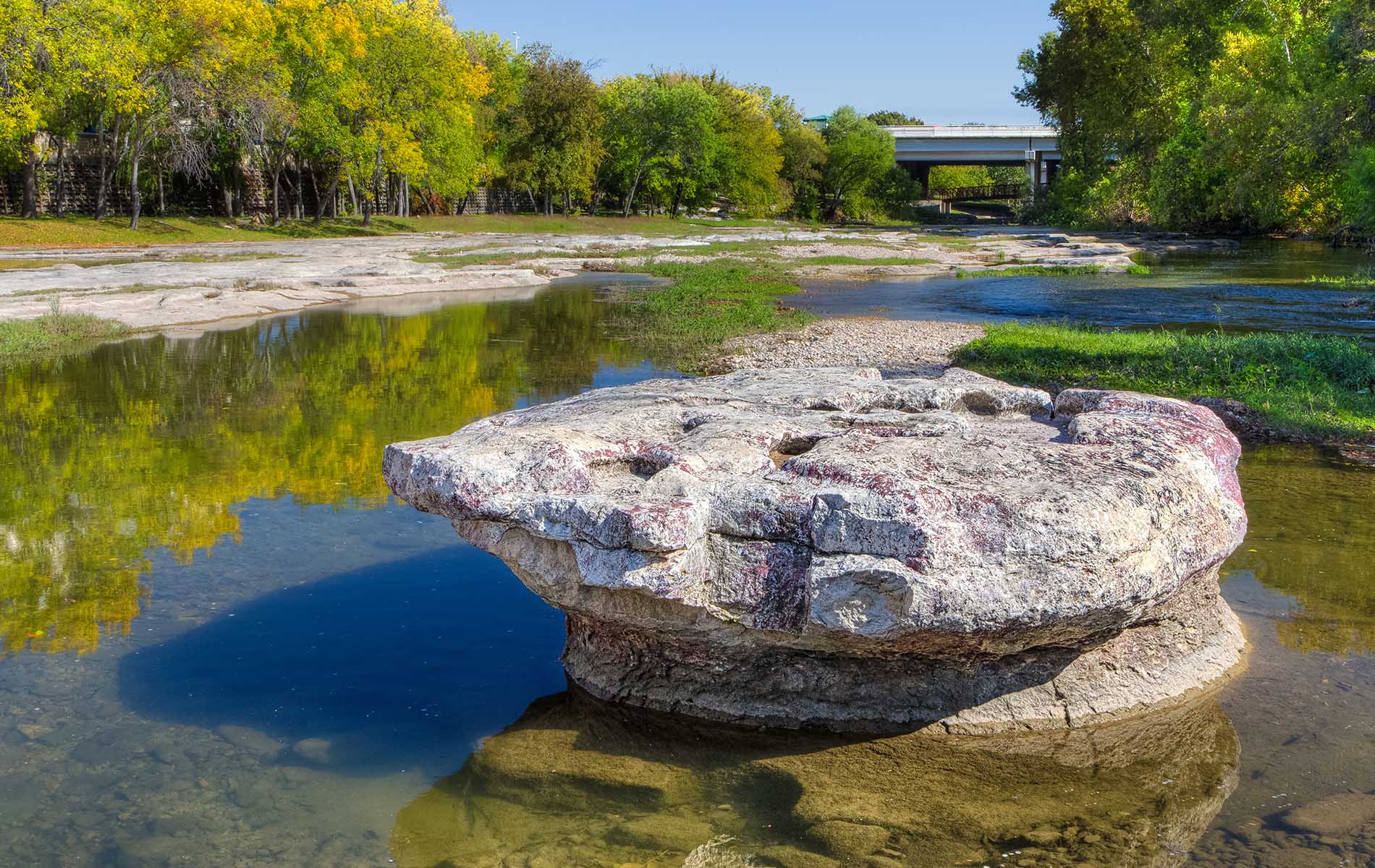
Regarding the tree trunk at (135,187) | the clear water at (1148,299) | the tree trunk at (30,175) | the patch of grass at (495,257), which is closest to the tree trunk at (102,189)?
the tree trunk at (135,187)

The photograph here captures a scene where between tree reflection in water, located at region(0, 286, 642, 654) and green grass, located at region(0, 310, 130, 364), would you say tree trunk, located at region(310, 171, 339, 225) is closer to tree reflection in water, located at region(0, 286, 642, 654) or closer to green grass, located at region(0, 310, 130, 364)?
tree reflection in water, located at region(0, 286, 642, 654)

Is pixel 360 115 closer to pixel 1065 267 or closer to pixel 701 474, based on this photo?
pixel 1065 267

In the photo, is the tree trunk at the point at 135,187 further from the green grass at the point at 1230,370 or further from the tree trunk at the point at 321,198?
the green grass at the point at 1230,370

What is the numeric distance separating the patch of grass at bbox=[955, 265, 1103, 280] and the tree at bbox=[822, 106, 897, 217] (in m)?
48.3

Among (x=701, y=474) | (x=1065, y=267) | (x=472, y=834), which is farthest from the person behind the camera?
(x=1065, y=267)

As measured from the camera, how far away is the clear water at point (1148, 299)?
20.9m

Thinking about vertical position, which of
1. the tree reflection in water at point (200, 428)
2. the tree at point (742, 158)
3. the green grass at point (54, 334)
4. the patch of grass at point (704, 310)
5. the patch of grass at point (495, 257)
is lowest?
the tree reflection in water at point (200, 428)

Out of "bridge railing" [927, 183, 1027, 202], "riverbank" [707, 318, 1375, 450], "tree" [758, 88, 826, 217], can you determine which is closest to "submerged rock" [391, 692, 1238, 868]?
"riverbank" [707, 318, 1375, 450]

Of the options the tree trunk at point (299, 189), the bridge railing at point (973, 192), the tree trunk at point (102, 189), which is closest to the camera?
the tree trunk at point (102, 189)

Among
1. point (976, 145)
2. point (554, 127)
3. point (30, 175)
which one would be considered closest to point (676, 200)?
point (554, 127)

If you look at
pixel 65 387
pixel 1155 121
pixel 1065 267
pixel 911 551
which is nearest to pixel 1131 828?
pixel 911 551

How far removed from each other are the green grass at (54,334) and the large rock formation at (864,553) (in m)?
13.3

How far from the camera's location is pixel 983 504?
4770mm

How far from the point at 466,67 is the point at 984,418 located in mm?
47515
